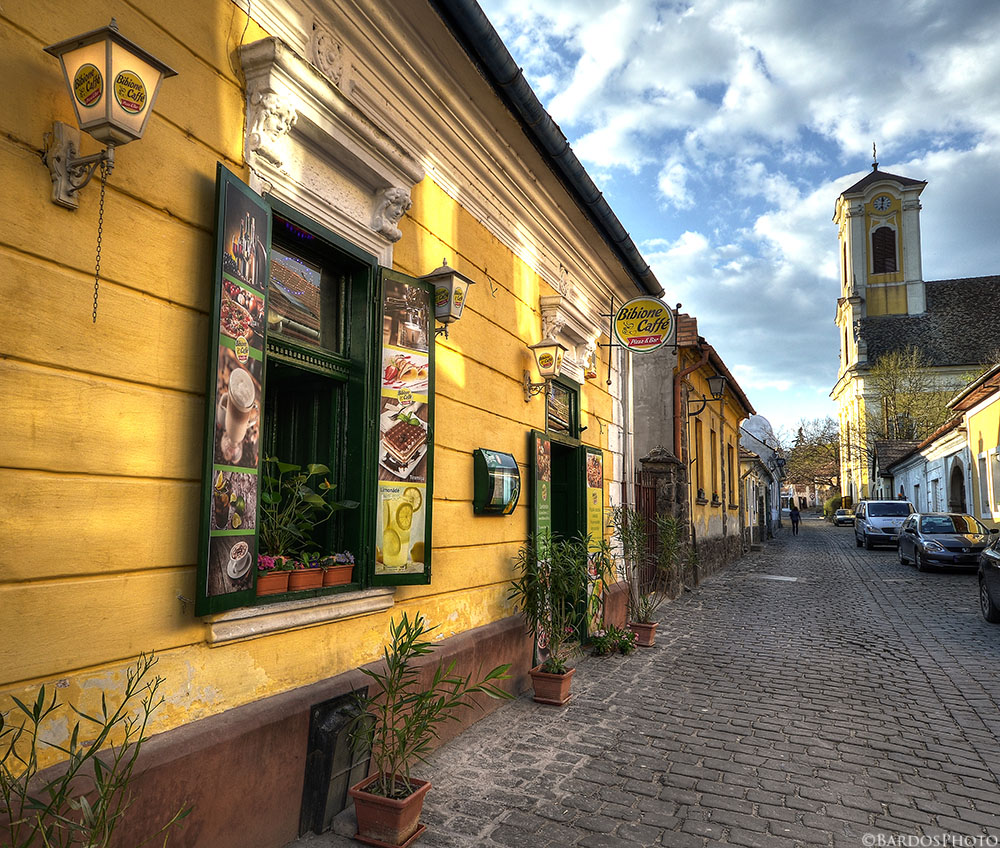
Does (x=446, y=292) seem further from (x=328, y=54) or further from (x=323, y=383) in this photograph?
(x=328, y=54)

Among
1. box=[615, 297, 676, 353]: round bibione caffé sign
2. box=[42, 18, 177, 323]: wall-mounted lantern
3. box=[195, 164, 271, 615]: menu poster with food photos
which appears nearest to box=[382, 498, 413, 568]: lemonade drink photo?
box=[195, 164, 271, 615]: menu poster with food photos

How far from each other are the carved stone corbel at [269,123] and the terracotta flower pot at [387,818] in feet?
9.79

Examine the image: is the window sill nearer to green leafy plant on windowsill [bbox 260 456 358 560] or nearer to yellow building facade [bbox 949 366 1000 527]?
green leafy plant on windowsill [bbox 260 456 358 560]

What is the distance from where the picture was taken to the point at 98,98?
85.2 inches

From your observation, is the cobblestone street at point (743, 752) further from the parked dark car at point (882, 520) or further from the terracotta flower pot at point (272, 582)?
the parked dark car at point (882, 520)

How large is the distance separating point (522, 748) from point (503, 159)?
14.4 ft

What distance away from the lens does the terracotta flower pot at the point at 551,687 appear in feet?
17.2

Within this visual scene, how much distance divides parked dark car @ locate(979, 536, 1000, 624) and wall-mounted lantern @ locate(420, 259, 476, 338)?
316 inches

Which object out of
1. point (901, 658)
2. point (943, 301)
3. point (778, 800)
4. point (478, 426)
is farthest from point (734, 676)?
point (943, 301)

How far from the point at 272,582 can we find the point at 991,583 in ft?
30.3

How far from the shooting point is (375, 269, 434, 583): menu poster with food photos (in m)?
3.85

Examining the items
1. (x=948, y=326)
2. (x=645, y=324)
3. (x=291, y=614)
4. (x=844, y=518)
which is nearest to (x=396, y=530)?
(x=291, y=614)

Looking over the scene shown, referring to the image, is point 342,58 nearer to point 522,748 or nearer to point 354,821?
point 354,821

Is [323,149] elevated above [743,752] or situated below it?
above
